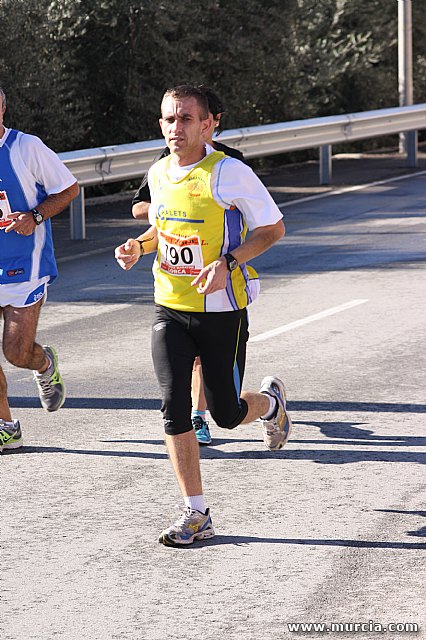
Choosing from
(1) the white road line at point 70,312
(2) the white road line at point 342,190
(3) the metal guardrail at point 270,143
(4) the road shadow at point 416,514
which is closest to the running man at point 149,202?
(4) the road shadow at point 416,514

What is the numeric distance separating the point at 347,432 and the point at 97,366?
2.22 meters

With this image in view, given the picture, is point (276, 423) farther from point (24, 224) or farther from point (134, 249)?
point (24, 224)

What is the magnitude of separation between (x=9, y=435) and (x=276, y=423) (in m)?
1.45

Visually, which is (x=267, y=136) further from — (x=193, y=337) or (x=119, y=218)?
(x=193, y=337)

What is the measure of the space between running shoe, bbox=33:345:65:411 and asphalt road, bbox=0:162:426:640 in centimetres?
16

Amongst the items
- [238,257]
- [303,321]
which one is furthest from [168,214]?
[303,321]

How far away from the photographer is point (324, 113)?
953 inches

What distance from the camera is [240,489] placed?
6.29m

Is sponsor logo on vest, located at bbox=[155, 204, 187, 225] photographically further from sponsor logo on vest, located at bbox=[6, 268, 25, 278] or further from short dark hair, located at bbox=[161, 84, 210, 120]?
sponsor logo on vest, located at bbox=[6, 268, 25, 278]

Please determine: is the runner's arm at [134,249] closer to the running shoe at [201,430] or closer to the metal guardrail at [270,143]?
the running shoe at [201,430]

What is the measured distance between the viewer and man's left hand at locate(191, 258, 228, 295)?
216 inches

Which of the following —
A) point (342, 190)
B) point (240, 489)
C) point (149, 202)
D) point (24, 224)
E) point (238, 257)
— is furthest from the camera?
point (342, 190)

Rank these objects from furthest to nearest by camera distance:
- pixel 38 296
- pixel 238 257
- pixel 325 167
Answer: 1. pixel 325 167
2. pixel 38 296
3. pixel 238 257

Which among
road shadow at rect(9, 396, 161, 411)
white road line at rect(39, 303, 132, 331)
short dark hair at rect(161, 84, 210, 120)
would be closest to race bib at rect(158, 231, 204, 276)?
short dark hair at rect(161, 84, 210, 120)
